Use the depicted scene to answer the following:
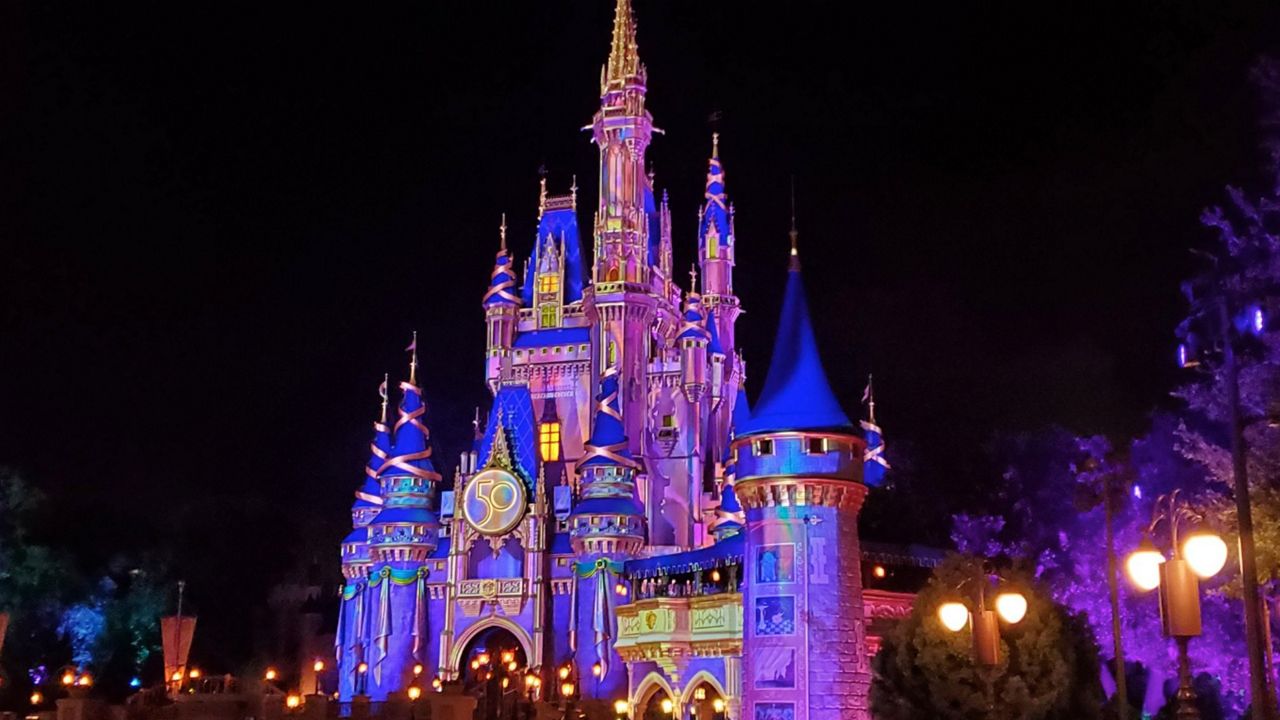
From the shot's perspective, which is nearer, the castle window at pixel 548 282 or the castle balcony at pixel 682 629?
the castle balcony at pixel 682 629

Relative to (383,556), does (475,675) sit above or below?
below

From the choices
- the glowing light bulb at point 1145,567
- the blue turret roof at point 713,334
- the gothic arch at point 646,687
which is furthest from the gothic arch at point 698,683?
the glowing light bulb at point 1145,567

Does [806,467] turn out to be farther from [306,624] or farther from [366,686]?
[306,624]

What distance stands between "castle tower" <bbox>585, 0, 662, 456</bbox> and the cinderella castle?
0.10 meters

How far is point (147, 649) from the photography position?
6150cm

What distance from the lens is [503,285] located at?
205 ft

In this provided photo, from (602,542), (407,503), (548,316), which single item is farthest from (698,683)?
(548,316)

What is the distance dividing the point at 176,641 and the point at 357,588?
54.5ft

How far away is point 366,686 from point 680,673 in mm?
16566

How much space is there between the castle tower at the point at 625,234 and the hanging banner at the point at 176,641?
71.0 ft

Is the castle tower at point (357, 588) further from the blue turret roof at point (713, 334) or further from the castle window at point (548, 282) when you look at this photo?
the blue turret roof at point (713, 334)

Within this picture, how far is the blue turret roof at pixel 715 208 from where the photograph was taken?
6550 cm

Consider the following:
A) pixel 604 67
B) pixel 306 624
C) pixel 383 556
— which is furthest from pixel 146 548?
pixel 604 67

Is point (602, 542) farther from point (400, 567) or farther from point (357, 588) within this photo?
point (357, 588)
